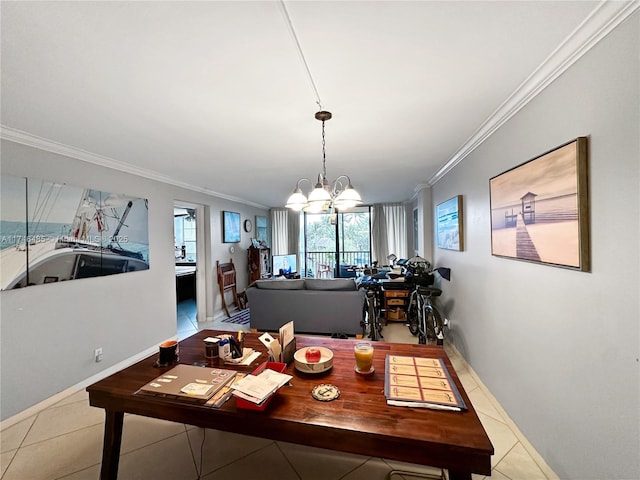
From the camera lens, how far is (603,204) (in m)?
1.14

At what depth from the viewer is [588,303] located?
4.07ft

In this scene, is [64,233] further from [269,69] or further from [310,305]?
[310,305]

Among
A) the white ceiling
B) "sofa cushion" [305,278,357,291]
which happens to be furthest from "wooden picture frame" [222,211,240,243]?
the white ceiling

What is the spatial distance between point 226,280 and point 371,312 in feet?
9.67

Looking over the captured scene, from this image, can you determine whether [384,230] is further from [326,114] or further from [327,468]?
[327,468]

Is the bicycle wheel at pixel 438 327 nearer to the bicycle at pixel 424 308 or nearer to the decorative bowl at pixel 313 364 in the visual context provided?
the bicycle at pixel 424 308

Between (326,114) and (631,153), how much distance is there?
62.0 inches

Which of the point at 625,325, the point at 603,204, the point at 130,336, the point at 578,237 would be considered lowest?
the point at 130,336

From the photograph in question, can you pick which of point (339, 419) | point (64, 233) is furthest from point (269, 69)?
point (64, 233)

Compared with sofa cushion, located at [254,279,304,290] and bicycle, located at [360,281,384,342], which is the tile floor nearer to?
bicycle, located at [360,281,384,342]

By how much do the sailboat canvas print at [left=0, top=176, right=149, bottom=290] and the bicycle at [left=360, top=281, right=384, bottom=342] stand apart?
2.99m

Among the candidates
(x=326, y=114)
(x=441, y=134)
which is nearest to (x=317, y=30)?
(x=326, y=114)

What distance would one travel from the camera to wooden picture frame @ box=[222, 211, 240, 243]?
509 centimetres

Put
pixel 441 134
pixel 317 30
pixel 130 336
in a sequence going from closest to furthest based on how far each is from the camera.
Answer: pixel 317 30 → pixel 441 134 → pixel 130 336
